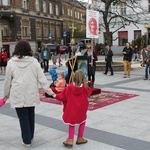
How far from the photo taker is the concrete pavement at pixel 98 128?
4816 mm

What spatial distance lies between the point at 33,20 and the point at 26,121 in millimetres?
44548

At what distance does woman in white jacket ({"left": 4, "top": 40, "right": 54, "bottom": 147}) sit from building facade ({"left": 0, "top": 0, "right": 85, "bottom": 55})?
27636 mm

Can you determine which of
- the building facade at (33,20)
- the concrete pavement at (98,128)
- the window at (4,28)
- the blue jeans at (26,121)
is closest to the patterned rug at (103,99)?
the concrete pavement at (98,128)

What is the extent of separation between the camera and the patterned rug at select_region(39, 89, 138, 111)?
26.0 ft

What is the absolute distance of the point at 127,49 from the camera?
551 inches

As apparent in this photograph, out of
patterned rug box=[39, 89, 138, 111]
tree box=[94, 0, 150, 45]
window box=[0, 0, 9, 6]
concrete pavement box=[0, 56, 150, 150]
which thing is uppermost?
window box=[0, 0, 9, 6]

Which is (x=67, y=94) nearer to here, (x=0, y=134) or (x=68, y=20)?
(x=0, y=134)

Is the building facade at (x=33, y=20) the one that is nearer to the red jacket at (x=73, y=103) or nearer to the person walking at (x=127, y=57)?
the person walking at (x=127, y=57)

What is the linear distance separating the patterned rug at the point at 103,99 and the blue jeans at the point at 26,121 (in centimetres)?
282

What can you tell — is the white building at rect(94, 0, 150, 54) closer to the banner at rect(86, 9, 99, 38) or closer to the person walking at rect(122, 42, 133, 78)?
the person walking at rect(122, 42, 133, 78)

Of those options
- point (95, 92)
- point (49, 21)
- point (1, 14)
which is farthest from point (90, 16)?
point (49, 21)

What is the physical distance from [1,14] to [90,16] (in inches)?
1324

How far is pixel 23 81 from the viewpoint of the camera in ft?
14.8

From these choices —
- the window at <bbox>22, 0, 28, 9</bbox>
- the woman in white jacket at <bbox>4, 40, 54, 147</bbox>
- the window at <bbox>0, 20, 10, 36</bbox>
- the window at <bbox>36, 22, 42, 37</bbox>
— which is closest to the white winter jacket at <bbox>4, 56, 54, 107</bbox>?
the woman in white jacket at <bbox>4, 40, 54, 147</bbox>
